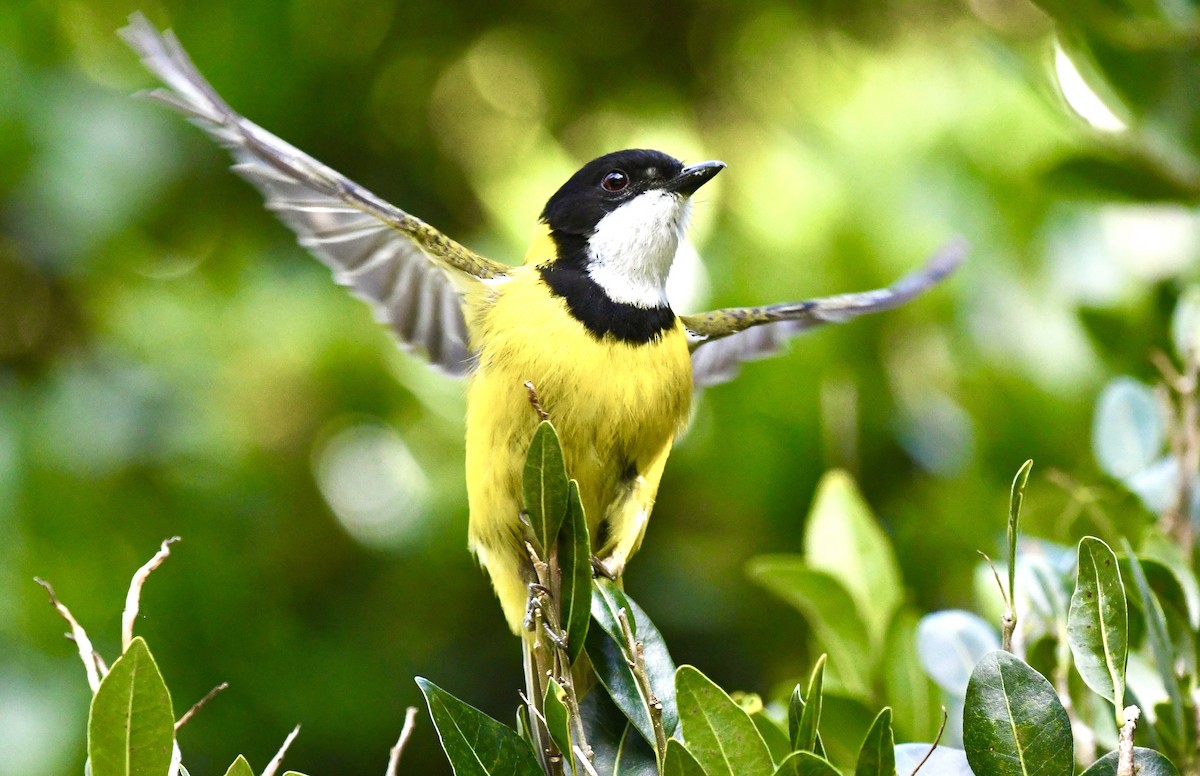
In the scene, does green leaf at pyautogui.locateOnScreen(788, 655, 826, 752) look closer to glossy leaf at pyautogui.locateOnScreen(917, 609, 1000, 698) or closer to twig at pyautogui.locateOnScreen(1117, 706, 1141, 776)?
twig at pyautogui.locateOnScreen(1117, 706, 1141, 776)

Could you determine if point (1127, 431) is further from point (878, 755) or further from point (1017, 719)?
point (878, 755)

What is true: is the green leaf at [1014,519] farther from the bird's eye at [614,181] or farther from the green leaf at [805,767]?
the bird's eye at [614,181]

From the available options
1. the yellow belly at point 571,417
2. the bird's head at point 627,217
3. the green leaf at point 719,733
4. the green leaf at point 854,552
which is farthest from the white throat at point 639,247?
the green leaf at point 719,733

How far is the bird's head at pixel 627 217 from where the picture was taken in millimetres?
2438

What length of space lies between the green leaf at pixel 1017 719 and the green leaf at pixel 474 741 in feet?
1.41

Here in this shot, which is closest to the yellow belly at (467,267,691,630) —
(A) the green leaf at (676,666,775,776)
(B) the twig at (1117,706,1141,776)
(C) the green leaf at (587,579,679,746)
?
(C) the green leaf at (587,579,679,746)

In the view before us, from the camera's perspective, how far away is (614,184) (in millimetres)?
2633

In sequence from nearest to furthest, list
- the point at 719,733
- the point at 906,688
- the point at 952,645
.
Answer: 1. the point at 719,733
2. the point at 952,645
3. the point at 906,688

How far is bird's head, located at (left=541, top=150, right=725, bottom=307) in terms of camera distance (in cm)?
244

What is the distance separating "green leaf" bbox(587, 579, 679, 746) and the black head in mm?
1231

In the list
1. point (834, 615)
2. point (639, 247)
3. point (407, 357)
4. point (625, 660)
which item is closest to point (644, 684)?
point (625, 660)

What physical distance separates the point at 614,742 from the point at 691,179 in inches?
60.4

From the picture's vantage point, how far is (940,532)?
285 cm

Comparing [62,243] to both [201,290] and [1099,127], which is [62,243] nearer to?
[201,290]
